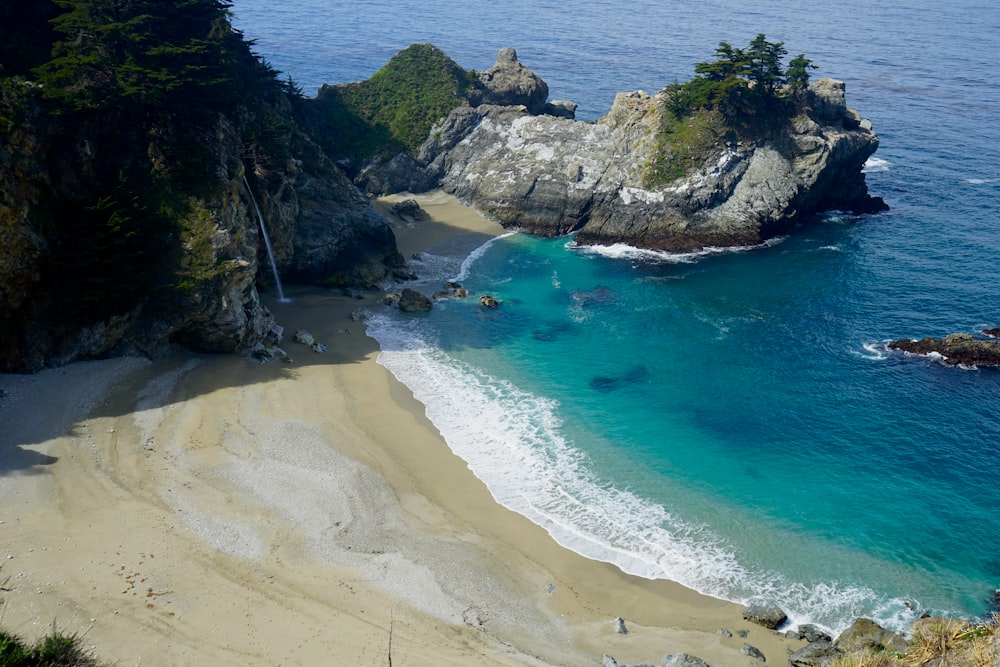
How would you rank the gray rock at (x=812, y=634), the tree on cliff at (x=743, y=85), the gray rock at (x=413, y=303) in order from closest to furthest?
1. the gray rock at (x=812, y=634)
2. the gray rock at (x=413, y=303)
3. the tree on cliff at (x=743, y=85)

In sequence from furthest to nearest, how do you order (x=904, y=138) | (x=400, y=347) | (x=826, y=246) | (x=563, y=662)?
1. (x=904, y=138)
2. (x=826, y=246)
3. (x=400, y=347)
4. (x=563, y=662)

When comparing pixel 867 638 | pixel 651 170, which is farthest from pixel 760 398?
pixel 651 170

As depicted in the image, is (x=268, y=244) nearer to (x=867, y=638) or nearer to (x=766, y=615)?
(x=766, y=615)

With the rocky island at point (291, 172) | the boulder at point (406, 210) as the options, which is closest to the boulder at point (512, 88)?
the rocky island at point (291, 172)

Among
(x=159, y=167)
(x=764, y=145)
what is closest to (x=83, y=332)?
(x=159, y=167)

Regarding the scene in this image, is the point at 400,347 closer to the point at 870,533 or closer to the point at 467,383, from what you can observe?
the point at 467,383

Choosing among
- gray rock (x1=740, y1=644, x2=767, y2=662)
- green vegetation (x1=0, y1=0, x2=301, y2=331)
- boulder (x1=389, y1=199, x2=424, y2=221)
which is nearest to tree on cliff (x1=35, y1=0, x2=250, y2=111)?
green vegetation (x1=0, y1=0, x2=301, y2=331)

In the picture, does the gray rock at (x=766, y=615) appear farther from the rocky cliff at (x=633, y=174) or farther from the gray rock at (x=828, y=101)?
the gray rock at (x=828, y=101)
